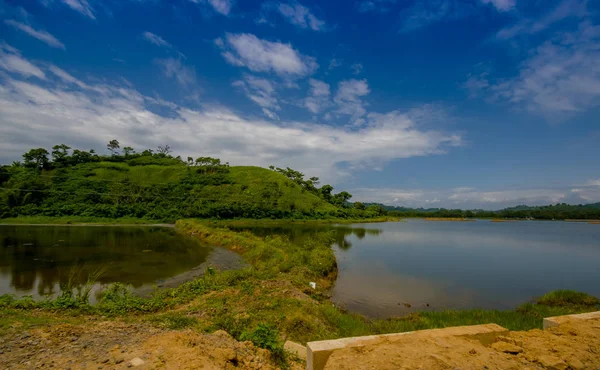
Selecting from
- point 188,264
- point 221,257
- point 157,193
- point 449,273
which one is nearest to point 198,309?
point 188,264

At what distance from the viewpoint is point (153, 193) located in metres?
65.1

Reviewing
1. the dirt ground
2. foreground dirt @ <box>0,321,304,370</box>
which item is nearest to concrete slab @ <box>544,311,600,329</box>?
the dirt ground

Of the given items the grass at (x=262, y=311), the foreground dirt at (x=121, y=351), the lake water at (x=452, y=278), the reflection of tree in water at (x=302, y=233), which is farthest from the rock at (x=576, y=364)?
the reflection of tree in water at (x=302, y=233)

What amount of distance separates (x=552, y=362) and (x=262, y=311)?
6416 mm

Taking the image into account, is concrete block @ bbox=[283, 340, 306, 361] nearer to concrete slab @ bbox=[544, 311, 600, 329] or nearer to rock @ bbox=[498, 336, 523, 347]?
rock @ bbox=[498, 336, 523, 347]

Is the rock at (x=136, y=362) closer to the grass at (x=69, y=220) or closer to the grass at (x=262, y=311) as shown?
the grass at (x=262, y=311)

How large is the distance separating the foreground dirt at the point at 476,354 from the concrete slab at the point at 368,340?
154mm

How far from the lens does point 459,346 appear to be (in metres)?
4.42

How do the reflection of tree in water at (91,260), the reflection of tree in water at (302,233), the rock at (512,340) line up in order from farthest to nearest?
the reflection of tree in water at (302,233) < the reflection of tree in water at (91,260) < the rock at (512,340)

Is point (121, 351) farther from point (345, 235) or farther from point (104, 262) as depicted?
point (345, 235)

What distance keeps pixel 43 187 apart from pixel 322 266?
70615 mm

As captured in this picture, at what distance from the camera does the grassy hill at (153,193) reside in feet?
174

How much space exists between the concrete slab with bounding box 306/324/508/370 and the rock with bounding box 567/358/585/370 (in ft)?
3.62

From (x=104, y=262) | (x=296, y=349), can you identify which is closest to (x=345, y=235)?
(x=104, y=262)
